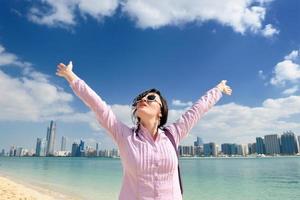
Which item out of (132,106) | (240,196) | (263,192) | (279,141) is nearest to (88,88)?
(132,106)

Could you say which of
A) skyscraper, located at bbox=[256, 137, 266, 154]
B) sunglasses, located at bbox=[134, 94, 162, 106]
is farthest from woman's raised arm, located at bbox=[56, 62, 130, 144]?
skyscraper, located at bbox=[256, 137, 266, 154]

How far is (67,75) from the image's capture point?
2168 millimetres

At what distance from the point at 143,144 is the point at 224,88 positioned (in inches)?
44.4

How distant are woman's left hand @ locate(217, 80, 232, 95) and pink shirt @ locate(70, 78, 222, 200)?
854 millimetres

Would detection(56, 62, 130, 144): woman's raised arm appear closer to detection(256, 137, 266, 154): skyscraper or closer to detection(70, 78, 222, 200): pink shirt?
detection(70, 78, 222, 200): pink shirt

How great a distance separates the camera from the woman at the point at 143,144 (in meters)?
2.00

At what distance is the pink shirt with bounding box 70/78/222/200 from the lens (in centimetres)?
199

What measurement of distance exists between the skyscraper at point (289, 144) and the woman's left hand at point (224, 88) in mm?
172153

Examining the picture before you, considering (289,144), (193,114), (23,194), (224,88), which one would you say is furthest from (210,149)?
(193,114)

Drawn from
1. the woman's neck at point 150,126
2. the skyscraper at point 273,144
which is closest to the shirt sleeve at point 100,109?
the woman's neck at point 150,126

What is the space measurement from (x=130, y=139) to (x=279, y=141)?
17369cm

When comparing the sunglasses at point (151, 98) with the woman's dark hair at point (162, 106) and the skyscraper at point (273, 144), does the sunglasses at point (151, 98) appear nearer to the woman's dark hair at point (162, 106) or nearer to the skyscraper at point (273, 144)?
the woman's dark hair at point (162, 106)

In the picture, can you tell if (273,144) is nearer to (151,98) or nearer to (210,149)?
(210,149)

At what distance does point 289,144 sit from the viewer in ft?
518
